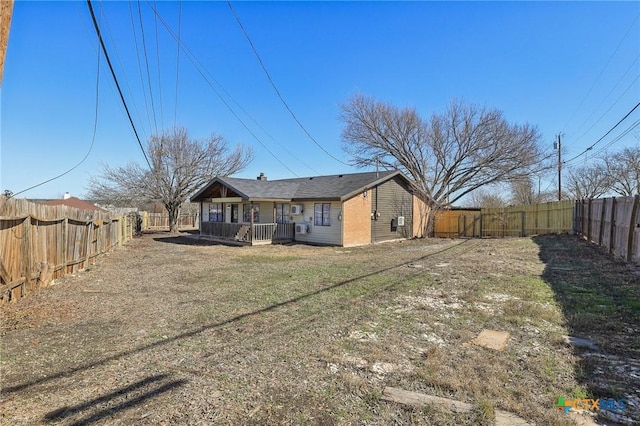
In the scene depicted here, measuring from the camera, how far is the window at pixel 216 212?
2188 cm

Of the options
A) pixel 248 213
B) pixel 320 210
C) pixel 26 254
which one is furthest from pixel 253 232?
pixel 26 254

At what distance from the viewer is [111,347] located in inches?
162

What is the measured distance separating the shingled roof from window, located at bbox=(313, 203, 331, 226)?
595mm

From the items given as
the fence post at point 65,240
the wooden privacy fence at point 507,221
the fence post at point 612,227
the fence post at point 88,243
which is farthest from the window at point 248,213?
the fence post at point 612,227

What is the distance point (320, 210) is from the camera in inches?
711

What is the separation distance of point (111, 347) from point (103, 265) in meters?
7.62

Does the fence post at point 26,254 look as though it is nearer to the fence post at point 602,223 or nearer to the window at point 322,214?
the window at point 322,214

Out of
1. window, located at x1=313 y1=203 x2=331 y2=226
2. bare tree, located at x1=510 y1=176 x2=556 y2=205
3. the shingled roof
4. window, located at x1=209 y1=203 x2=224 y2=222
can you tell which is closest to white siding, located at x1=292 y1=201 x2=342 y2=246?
window, located at x1=313 y1=203 x2=331 y2=226

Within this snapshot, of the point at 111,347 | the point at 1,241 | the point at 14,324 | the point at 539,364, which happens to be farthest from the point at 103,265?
the point at 539,364

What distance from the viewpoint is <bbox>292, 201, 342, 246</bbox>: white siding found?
1715cm

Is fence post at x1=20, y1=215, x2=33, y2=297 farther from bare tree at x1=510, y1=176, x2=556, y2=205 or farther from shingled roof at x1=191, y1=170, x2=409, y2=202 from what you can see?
bare tree at x1=510, y1=176, x2=556, y2=205

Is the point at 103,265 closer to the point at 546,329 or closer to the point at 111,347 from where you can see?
the point at 111,347

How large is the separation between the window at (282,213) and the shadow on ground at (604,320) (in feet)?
42.0

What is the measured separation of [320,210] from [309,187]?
2.84m
